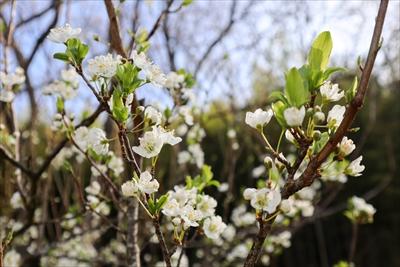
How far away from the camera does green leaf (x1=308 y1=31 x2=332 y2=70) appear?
898 mm

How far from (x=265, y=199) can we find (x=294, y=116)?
175mm

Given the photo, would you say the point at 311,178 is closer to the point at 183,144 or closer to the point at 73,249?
the point at 183,144

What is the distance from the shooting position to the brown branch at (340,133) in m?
0.77

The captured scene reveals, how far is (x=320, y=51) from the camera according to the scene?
36.0 inches

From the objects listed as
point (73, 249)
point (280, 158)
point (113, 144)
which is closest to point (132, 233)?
point (280, 158)

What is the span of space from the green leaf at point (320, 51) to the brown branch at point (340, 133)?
0.41 feet

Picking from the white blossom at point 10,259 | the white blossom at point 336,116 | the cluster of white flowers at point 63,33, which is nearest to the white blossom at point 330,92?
the white blossom at point 336,116

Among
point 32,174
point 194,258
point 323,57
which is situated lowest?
point 323,57

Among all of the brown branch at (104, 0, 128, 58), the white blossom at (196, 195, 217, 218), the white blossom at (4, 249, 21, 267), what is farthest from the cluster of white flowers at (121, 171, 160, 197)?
the white blossom at (4, 249, 21, 267)

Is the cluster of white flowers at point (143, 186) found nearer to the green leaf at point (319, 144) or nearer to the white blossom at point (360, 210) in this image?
the green leaf at point (319, 144)

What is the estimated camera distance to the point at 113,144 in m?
2.56

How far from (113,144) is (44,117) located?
5.46 ft

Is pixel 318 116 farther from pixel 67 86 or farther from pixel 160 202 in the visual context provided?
pixel 67 86

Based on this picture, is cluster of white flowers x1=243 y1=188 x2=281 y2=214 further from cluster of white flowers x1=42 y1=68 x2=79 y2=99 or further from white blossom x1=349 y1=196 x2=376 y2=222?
white blossom x1=349 y1=196 x2=376 y2=222
